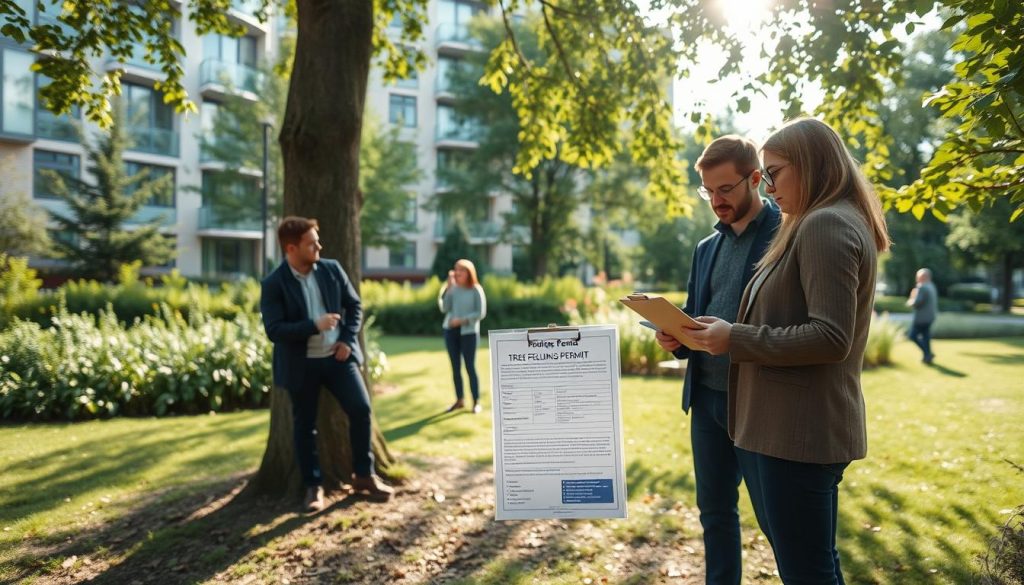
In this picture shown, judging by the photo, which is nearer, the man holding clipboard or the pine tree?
the man holding clipboard

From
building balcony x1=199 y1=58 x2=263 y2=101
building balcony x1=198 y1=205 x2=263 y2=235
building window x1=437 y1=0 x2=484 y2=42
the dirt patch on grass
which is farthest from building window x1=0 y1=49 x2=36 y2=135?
the dirt patch on grass

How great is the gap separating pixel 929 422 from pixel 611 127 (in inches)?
211

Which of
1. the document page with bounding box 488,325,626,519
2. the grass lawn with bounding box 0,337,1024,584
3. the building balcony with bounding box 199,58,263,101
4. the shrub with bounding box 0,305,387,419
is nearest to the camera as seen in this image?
the document page with bounding box 488,325,626,519

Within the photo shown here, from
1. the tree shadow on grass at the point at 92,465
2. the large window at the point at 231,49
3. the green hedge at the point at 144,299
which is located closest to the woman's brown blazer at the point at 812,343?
the tree shadow on grass at the point at 92,465

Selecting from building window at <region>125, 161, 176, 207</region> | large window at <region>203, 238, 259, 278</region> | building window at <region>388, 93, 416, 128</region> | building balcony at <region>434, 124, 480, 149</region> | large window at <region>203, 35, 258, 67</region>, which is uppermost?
large window at <region>203, 35, 258, 67</region>

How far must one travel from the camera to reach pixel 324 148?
5258 mm

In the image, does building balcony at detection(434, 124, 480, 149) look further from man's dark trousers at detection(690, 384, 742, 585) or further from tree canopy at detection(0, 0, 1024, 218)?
man's dark trousers at detection(690, 384, 742, 585)

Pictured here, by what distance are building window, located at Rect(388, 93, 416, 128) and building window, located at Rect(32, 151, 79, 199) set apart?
18305mm

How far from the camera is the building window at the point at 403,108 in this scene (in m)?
43.9

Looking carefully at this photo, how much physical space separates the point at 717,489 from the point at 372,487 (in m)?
2.91

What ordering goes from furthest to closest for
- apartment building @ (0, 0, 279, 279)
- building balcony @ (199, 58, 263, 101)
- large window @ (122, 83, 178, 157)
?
building balcony @ (199, 58, 263, 101)
large window @ (122, 83, 178, 157)
apartment building @ (0, 0, 279, 279)

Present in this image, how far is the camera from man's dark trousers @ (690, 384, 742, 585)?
3090mm

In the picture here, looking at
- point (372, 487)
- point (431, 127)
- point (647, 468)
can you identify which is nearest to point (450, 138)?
point (431, 127)

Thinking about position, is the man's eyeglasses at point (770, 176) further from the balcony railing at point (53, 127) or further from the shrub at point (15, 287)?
the balcony railing at point (53, 127)
